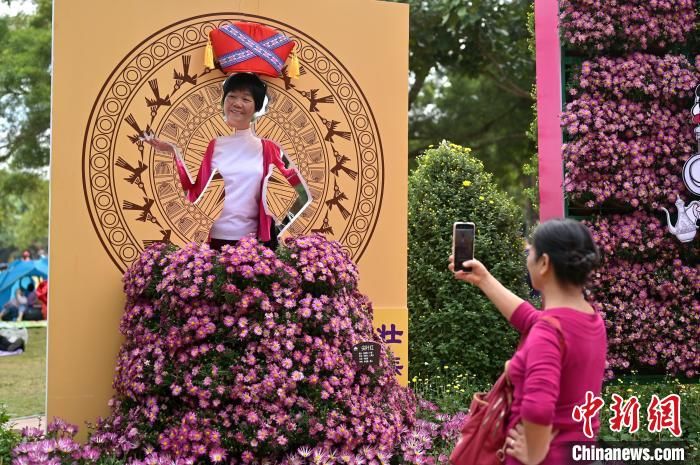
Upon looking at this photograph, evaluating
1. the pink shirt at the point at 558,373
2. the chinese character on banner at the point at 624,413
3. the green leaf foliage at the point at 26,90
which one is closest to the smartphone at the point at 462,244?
the pink shirt at the point at 558,373

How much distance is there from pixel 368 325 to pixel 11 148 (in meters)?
12.0

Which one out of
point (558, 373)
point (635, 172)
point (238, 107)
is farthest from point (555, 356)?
point (635, 172)

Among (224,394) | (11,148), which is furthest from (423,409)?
(11,148)

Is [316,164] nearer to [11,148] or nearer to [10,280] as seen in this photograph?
[11,148]

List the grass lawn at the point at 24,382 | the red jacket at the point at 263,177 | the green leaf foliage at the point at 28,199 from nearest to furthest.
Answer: the red jacket at the point at 263,177 < the grass lawn at the point at 24,382 < the green leaf foliage at the point at 28,199

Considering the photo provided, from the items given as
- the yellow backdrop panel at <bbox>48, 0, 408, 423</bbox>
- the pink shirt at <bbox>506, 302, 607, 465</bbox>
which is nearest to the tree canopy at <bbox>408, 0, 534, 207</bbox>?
the yellow backdrop panel at <bbox>48, 0, 408, 423</bbox>

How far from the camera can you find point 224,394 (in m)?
4.26

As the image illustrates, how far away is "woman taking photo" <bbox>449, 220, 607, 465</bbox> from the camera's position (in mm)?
2287

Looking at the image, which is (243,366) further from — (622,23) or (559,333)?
(622,23)

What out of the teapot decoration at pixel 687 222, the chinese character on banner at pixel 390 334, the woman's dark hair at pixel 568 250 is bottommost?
the chinese character on banner at pixel 390 334

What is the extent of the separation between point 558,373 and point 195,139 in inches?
140

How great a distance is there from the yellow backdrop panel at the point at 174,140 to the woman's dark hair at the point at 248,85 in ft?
0.62

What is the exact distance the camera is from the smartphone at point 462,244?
279cm

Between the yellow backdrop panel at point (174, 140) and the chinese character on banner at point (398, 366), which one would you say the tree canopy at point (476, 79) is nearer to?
the yellow backdrop panel at point (174, 140)
